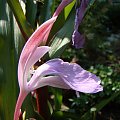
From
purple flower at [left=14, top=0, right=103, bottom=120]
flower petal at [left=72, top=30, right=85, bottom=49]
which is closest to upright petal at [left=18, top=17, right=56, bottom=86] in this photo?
purple flower at [left=14, top=0, right=103, bottom=120]

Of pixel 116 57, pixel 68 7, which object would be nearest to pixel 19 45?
pixel 68 7

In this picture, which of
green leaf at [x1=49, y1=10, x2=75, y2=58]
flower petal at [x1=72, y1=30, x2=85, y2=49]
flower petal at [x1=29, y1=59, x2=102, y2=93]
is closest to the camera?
flower petal at [x1=29, y1=59, x2=102, y2=93]

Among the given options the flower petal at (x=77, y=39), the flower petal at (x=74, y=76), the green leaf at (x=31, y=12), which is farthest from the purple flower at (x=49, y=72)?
the green leaf at (x=31, y=12)

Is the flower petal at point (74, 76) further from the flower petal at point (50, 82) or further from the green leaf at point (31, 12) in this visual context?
the green leaf at point (31, 12)

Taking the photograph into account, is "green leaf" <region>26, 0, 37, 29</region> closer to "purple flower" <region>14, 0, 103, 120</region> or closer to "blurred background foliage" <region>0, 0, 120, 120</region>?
"blurred background foliage" <region>0, 0, 120, 120</region>

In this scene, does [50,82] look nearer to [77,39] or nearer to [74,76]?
[74,76]

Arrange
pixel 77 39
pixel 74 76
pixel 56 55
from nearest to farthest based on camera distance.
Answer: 1. pixel 74 76
2. pixel 77 39
3. pixel 56 55

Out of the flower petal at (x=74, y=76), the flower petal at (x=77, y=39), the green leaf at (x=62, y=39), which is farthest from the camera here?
the green leaf at (x=62, y=39)

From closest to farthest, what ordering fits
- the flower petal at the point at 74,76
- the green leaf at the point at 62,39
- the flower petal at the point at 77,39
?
the flower petal at the point at 74,76
the flower petal at the point at 77,39
the green leaf at the point at 62,39

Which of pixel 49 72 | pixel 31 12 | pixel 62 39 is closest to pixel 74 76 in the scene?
pixel 49 72
